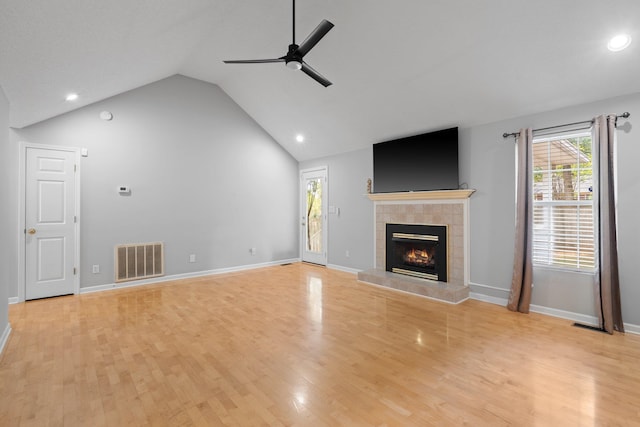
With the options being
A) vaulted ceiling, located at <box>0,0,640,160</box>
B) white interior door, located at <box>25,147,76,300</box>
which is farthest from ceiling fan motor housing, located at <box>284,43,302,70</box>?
white interior door, located at <box>25,147,76,300</box>

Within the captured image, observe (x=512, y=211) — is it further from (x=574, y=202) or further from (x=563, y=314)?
(x=563, y=314)

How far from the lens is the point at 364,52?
3.98 meters

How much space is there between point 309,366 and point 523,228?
3.17 meters

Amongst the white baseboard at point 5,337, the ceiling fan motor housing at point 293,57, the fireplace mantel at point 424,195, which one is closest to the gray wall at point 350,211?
the fireplace mantel at point 424,195

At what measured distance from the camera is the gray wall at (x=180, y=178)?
495 centimetres

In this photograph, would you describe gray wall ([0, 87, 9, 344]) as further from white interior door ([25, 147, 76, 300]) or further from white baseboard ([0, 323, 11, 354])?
white interior door ([25, 147, 76, 300])

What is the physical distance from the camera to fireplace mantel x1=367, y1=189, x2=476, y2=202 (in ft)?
15.1

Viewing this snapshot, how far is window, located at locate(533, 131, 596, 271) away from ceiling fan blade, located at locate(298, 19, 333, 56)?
3.10 m

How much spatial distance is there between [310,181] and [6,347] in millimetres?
5596

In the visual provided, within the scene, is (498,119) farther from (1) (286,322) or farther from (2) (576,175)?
(1) (286,322)

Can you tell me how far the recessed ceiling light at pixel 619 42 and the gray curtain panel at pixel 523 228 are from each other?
110cm

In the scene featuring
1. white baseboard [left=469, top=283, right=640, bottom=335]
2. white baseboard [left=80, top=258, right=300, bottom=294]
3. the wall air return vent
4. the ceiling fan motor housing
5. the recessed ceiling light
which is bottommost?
white baseboard [left=469, top=283, right=640, bottom=335]

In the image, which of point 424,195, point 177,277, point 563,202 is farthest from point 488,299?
point 177,277

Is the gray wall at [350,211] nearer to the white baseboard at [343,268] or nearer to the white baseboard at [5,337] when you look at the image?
the white baseboard at [343,268]
